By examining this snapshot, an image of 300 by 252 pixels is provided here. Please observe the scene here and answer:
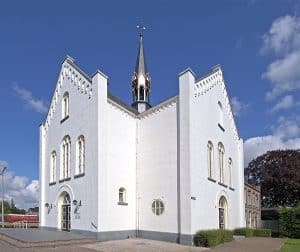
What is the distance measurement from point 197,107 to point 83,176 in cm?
881

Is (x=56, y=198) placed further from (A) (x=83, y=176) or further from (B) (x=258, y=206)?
(B) (x=258, y=206)

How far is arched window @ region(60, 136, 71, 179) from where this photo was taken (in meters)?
29.8

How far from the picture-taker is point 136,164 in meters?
28.2

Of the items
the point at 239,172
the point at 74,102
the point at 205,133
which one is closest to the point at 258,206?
the point at 239,172

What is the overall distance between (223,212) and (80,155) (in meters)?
12.3

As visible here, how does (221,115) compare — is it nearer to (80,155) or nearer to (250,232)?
(250,232)

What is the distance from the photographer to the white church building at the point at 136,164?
2484 centimetres

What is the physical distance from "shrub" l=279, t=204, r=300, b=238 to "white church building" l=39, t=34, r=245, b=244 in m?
6.63

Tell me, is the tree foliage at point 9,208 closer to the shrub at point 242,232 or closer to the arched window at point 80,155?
the arched window at point 80,155

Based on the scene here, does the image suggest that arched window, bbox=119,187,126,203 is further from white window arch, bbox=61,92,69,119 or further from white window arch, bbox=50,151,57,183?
white window arch, bbox=61,92,69,119

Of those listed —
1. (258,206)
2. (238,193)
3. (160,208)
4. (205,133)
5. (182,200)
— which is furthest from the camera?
(258,206)

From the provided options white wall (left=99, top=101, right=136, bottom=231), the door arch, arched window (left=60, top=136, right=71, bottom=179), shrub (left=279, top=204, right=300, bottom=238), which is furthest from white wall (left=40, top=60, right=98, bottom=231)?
shrub (left=279, top=204, right=300, bottom=238)

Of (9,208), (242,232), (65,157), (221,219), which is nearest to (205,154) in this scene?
(221,219)

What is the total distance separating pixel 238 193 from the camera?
36.5 meters
